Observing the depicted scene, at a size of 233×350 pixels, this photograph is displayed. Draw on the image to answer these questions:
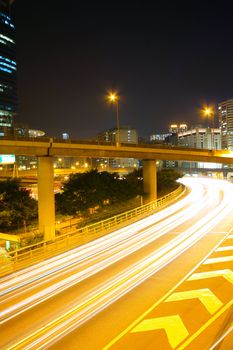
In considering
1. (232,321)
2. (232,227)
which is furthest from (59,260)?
(232,227)

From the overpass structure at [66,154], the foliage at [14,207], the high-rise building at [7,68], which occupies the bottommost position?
the foliage at [14,207]

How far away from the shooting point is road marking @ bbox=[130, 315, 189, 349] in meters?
10.8

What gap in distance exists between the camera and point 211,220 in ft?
109

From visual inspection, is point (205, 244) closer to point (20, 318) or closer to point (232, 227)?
point (232, 227)

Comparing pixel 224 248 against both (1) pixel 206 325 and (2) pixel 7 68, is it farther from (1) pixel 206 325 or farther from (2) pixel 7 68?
(2) pixel 7 68

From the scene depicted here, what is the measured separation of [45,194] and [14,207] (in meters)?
8.00

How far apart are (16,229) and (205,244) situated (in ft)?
102

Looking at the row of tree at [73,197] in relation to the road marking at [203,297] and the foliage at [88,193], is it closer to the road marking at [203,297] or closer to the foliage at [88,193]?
the foliage at [88,193]

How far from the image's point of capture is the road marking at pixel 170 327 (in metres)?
10.8

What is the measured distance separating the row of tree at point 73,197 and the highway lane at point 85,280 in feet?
73.7

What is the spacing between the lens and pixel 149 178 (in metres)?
61.4

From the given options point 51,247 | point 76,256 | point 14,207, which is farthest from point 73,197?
point 76,256

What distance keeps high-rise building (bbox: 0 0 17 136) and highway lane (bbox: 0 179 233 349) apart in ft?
528

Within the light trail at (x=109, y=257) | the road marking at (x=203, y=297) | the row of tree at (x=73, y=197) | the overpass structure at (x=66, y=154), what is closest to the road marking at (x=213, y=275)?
the road marking at (x=203, y=297)
